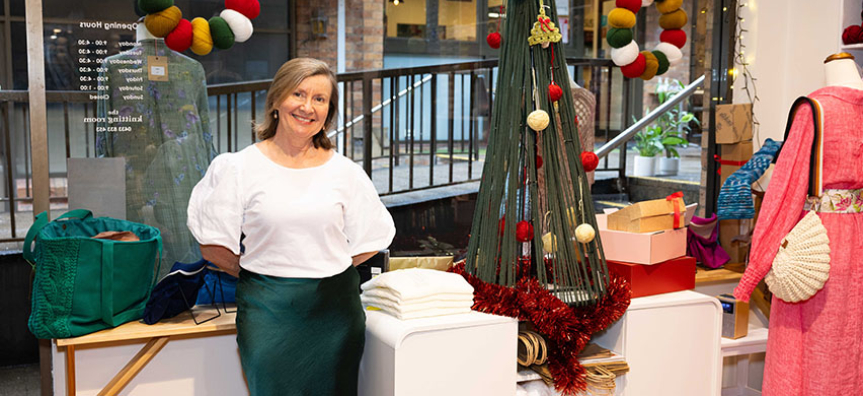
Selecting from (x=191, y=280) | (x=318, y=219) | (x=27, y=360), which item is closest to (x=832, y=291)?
(x=318, y=219)

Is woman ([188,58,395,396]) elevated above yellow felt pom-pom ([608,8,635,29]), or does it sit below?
below

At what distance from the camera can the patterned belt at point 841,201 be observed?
2.68m

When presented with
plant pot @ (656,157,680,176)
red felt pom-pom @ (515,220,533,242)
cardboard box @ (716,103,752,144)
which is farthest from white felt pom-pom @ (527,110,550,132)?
plant pot @ (656,157,680,176)

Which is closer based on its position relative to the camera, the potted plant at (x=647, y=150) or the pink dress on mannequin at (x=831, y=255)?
the pink dress on mannequin at (x=831, y=255)

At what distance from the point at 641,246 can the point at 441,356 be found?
91 cm

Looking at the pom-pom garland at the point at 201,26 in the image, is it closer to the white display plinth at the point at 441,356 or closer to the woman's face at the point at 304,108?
the woman's face at the point at 304,108

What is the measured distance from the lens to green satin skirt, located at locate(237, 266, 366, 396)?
7.40 feet

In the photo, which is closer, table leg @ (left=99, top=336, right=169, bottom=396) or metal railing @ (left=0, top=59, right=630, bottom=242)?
table leg @ (left=99, top=336, right=169, bottom=396)

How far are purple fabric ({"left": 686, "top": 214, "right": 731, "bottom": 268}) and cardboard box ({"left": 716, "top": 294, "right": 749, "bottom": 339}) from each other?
364mm

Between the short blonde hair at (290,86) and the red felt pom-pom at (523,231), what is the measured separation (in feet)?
2.40

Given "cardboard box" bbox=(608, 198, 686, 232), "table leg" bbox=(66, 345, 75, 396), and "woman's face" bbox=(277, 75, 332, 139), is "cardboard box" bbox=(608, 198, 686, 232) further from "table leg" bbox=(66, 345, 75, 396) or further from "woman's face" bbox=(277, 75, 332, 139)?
"table leg" bbox=(66, 345, 75, 396)

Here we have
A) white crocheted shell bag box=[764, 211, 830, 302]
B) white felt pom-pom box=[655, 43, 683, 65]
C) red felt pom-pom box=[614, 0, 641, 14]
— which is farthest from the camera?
white felt pom-pom box=[655, 43, 683, 65]

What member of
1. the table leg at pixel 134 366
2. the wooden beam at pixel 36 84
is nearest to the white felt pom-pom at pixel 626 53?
the table leg at pixel 134 366

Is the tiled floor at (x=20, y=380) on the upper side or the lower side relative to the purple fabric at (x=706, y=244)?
lower
